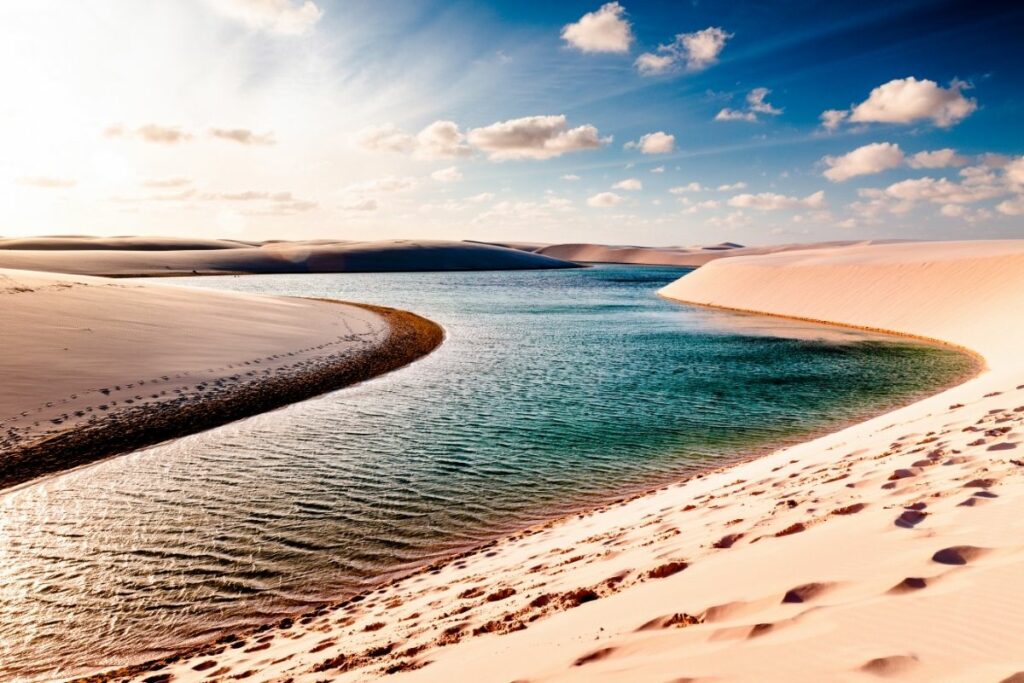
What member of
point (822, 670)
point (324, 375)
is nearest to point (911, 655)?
point (822, 670)

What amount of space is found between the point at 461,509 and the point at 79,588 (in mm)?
5277

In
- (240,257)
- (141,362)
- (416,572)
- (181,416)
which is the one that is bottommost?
(416,572)

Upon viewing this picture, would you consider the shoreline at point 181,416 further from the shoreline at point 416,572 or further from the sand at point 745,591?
the sand at point 745,591

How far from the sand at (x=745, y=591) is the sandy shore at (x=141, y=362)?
9.48 meters

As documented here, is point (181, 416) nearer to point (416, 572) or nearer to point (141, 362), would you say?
point (141, 362)

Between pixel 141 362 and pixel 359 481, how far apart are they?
456 inches

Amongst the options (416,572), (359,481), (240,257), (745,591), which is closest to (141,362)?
(359,481)

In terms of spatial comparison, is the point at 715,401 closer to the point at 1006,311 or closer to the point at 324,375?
the point at 324,375

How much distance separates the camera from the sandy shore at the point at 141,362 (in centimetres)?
1366

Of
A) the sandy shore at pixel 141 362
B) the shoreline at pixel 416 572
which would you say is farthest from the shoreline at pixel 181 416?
the shoreline at pixel 416 572

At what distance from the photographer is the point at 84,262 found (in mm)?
99312

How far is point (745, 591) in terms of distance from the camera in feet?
13.8

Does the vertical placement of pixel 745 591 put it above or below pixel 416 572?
above

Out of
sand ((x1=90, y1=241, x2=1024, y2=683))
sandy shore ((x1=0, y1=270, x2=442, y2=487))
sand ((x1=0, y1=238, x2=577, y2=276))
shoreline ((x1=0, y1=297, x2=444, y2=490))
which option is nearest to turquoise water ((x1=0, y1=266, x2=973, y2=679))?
shoreline ((x1=0, y1=297, x2=444, y2=490))
